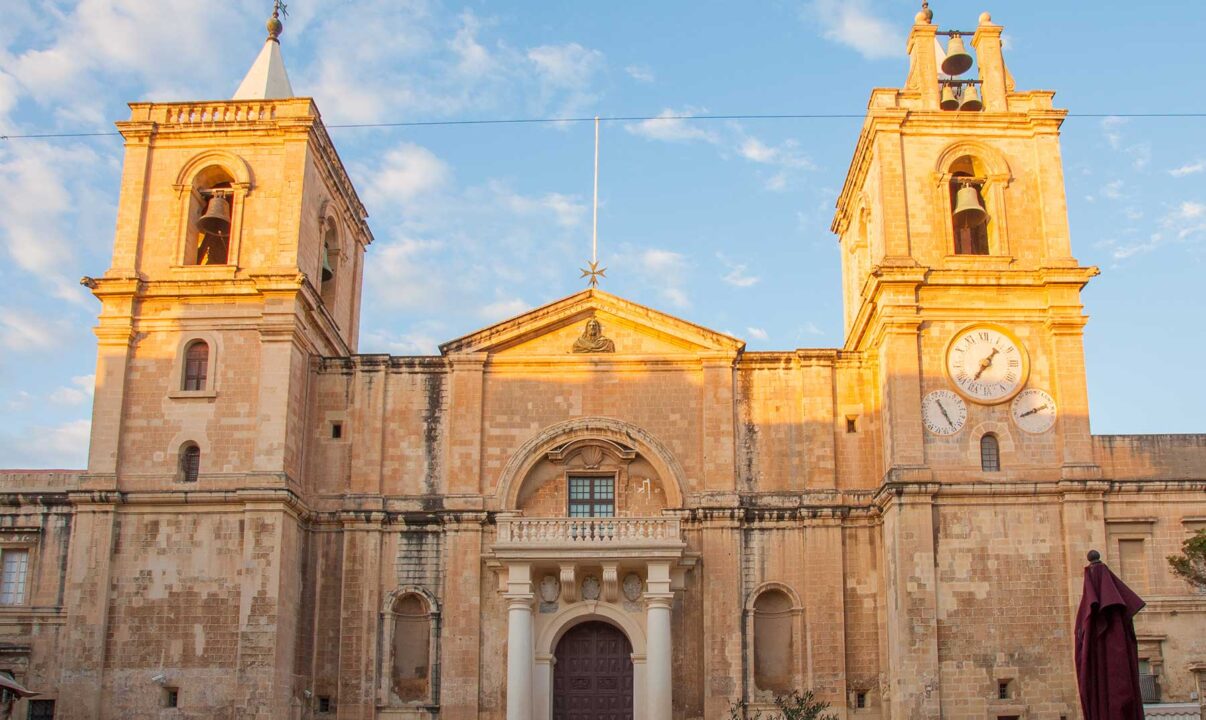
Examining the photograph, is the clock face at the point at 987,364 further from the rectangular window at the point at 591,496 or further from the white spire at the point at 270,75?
the white spire at the point at 270,75

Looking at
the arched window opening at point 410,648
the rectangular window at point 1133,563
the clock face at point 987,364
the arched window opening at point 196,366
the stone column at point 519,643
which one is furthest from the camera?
the arched window opening at point 196,366

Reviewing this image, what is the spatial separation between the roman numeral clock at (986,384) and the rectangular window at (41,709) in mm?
19489

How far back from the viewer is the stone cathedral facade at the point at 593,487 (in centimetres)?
2736

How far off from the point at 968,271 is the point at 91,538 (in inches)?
793

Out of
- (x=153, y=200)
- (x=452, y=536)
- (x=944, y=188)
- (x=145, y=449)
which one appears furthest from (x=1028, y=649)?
(x=153, y=200)

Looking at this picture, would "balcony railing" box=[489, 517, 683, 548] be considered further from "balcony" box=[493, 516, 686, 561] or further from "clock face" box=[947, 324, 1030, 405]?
"clock face" box=[947, 324, 1030, 405]

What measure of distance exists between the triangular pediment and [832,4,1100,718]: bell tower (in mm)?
4242

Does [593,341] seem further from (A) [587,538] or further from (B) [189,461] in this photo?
(B) [189,461]

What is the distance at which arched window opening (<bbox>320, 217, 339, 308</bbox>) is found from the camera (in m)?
34.0

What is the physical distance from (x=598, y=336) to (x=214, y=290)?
902cm

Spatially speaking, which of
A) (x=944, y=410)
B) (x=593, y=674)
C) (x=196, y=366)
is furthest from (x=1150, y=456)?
(x=196, y=366)

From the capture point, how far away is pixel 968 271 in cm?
2922

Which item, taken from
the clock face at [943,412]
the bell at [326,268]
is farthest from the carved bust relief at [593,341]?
the clock face at [943,412]

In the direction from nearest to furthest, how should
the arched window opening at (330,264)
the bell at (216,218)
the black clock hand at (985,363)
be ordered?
the black clock hand at (985,363) → the bell at (216,218) → the arched window opening at (330,264)
